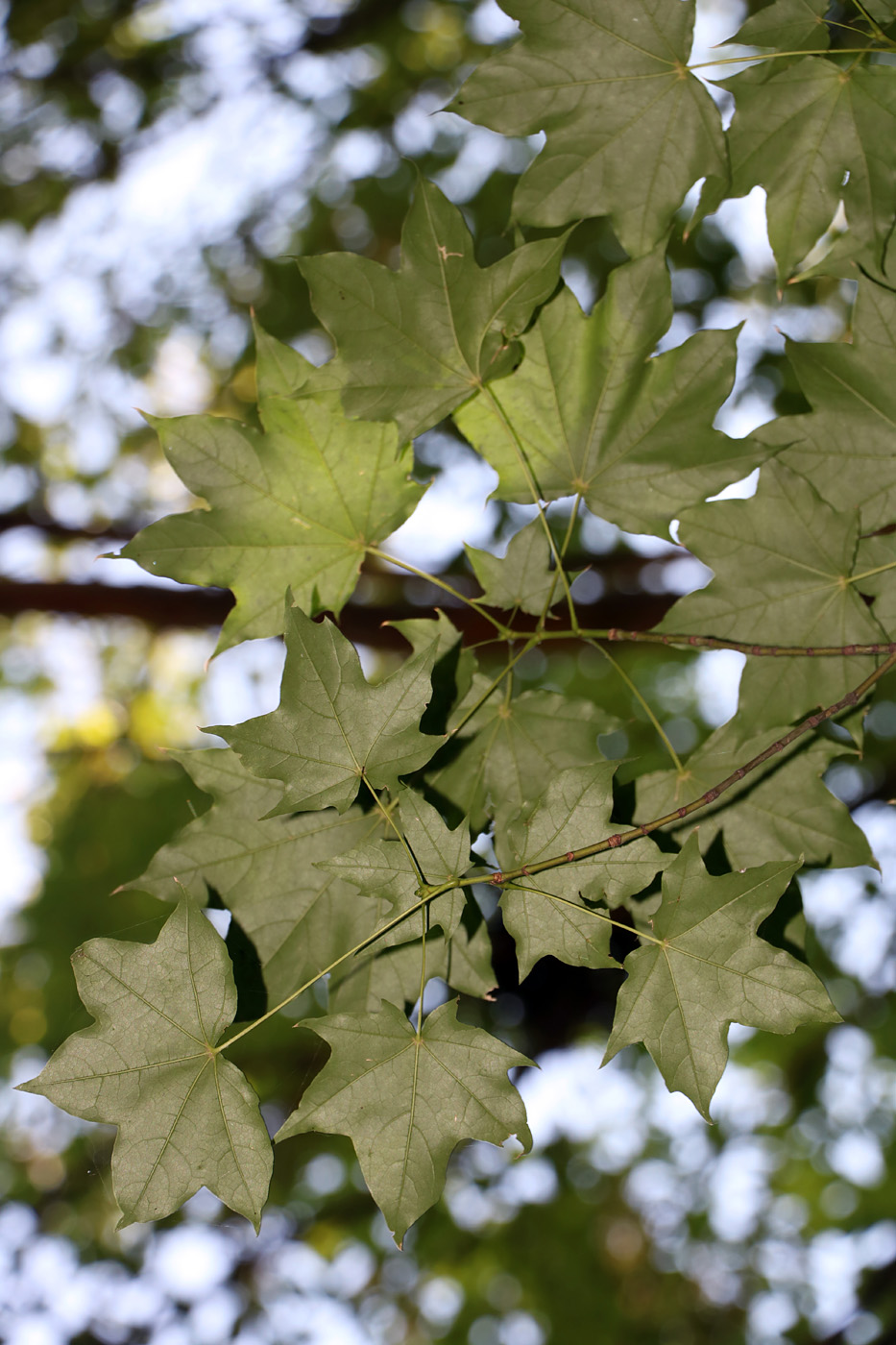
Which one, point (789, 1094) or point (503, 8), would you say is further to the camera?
point (789, 1094)

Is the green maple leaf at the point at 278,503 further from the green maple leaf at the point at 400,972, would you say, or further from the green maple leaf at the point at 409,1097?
the green maple leaf at the point at 409,1097

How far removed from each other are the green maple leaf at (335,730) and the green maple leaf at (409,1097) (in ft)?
1.24

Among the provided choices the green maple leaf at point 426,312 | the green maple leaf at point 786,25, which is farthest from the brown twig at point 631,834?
the green maple leaf at point 786,25

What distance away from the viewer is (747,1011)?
1.36m

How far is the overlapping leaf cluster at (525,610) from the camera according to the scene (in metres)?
1.39

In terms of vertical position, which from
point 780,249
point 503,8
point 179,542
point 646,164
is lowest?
point 179,542

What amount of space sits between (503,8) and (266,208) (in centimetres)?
398

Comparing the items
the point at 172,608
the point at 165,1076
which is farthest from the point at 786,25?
the point at 172,608

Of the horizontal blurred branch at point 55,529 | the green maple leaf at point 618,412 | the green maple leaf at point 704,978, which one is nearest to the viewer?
the green maple leaf at point 704,978

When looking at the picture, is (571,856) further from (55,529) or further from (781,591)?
(55,529)

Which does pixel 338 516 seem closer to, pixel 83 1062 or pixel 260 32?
pixel 83 1062

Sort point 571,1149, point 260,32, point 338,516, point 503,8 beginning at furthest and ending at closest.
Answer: point 571,1149, point 260,32, point 338,516, point 503,8

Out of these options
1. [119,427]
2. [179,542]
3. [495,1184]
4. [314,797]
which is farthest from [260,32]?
[495,1184]

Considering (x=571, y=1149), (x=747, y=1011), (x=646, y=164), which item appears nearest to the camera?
(x=747, y=1011)
